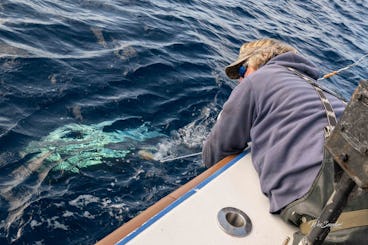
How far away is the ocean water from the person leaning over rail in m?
1.38

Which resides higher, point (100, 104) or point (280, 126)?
point (280, 126)

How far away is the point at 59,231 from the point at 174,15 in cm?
692

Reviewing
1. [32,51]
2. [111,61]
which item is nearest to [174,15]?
[111,61]

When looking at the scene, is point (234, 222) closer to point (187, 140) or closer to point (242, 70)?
point (242, 70)

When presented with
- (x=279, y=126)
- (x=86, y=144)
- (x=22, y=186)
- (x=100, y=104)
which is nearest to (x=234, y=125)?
(x=279, y=126)

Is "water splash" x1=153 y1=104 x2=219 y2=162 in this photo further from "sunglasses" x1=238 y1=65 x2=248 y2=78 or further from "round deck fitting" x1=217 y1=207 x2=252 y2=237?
"round deck fitting" x1=217 y1=207 x2=252 y2=237

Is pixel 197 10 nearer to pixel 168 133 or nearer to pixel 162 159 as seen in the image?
pixel 168 133

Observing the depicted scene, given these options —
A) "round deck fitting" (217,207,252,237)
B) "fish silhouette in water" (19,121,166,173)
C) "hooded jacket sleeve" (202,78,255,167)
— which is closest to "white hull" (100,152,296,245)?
"round deck fitting" (217,207,252,237)

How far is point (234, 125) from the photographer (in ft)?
10.3

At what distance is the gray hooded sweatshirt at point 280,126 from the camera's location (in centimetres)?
243

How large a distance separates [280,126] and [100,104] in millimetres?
3321

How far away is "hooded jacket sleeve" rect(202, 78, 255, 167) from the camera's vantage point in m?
2.96

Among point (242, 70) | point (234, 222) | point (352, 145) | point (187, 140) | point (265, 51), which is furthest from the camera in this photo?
point (187, 140)

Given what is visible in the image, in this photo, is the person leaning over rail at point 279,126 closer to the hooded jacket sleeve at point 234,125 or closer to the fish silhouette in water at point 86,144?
the hooded jacket sleeve at point 234,125
